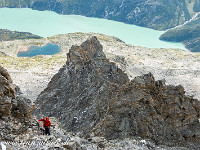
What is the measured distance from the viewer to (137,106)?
74.7ft

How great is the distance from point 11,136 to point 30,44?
107 meters

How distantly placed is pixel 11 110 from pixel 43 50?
99266 mm

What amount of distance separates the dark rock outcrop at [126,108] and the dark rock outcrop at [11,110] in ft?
20.5

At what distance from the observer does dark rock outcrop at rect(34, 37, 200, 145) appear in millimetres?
22078

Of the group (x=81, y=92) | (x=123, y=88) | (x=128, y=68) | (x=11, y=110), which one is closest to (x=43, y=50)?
(x=128, y=68)

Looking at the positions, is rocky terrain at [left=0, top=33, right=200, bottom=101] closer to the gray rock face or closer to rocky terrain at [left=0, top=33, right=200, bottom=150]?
rocky terrain at [left=0, top=33, right=200, bottom=150]

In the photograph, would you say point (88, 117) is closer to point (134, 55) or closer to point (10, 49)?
point (134, 55)

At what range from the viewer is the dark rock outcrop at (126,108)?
22078 millimetres

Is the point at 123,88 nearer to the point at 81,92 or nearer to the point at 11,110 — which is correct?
the point at 81,92

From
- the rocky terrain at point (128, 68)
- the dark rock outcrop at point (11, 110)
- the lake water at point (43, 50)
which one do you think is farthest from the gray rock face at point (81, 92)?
the lake water at point (43, 50)

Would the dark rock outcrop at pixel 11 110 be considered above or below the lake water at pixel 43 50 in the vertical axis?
above

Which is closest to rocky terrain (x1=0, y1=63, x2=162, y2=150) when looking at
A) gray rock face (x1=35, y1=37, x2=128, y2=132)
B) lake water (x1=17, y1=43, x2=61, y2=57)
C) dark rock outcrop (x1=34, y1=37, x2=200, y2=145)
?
dark rock outcrop (x1=34, y1=37, x2=200, y2=145)

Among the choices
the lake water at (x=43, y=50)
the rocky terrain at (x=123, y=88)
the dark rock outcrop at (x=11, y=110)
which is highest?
the dark rock outcrop at (x=11, y=110)

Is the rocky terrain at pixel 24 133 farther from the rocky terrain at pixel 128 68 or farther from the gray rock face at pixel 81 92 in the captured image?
the rocky terrain at pixel 128 68
